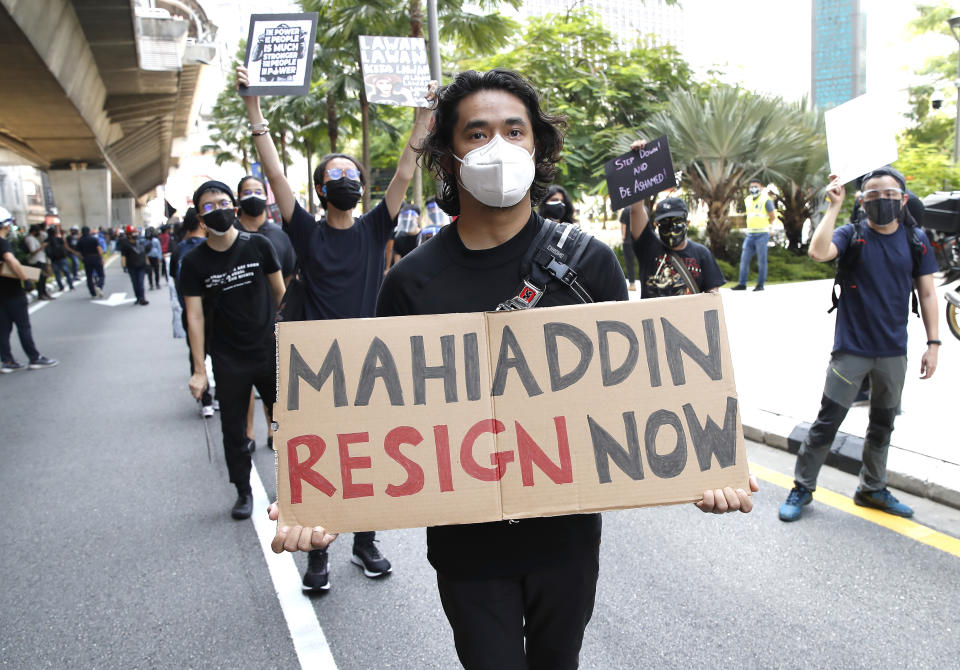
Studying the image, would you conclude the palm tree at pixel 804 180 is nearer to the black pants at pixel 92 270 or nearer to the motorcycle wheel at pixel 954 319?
the motorcycle wheel at pixel 954 319

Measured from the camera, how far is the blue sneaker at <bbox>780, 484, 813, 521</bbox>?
446cm

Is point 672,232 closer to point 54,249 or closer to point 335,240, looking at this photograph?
point 335,240

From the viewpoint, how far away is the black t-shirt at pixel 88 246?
21438 mm

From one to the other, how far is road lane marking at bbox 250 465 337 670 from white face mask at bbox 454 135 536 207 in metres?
2.24

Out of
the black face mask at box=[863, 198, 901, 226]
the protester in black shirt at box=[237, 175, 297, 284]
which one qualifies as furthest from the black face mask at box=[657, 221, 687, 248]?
the protester in black shirt at box=[237, 175, 297, 284]

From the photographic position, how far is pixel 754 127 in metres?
17.4

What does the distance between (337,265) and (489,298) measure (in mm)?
2154

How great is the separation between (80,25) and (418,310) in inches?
923

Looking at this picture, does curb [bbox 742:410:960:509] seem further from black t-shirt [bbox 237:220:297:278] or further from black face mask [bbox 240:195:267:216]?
black face mask [bbox 240:195:267:216]

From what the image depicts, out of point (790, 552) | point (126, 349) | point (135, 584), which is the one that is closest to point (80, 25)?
point (126, 349)

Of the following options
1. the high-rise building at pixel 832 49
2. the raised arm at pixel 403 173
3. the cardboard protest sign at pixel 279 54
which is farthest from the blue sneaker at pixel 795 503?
the high-rise building at pixel 832 49

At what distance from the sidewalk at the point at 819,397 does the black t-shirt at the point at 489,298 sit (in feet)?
12.2

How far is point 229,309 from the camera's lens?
464 cm

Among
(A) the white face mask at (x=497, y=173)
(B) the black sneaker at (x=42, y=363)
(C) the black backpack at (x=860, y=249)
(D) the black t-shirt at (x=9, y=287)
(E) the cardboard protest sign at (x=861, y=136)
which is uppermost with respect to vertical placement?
(E) the cardboard protest sign at (x=861, y=136)
